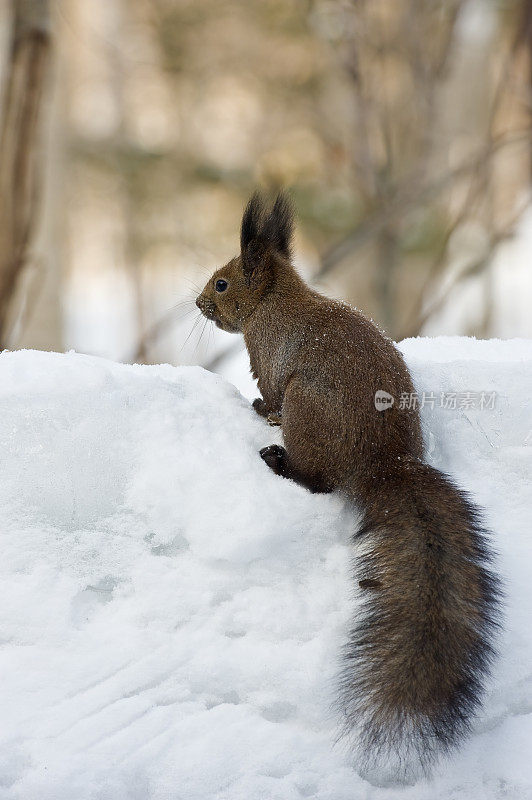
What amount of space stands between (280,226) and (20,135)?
1.44 meters

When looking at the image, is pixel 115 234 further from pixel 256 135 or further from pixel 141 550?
pixel 141 550

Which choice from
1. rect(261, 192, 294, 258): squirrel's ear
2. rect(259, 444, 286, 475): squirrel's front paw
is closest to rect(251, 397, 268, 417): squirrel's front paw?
rect(259, 444, 286, 475): squirrel's front paw

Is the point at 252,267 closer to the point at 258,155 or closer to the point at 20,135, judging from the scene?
the point at 20,135

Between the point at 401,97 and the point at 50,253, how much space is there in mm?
3644

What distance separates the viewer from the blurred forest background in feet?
13.1

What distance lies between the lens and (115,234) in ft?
43.4

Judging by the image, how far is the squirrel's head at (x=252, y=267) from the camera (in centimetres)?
273

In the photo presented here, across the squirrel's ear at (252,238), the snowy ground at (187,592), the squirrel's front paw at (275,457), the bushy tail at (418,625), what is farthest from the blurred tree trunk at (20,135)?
the bushy tail at (418,625)

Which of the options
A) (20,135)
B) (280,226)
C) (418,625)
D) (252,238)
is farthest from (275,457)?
(20,135)

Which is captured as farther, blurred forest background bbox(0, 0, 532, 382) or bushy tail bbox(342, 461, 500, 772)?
blurred forest background bbox(0, 0, 532, 382)

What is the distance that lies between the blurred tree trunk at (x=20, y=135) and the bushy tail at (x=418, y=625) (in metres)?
2.23

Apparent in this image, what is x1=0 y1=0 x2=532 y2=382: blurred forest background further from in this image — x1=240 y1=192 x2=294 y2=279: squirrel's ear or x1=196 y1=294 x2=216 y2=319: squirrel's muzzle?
x1=240 y1=192 x2=294 y2=279: squirrel's ear

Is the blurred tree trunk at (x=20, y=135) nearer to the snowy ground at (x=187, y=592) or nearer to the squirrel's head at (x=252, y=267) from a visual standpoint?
the squirrel's head at (x=252, y=267)

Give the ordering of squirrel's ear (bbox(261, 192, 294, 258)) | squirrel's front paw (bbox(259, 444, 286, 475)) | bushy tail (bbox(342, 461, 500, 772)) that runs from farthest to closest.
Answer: squirrel's ear (bbox(261, 192, 294, 258)) < squirrel's front paw (bbox(259, 444, 286, 475)) < bushy tail (bbox(342, 461, 500, 772))
